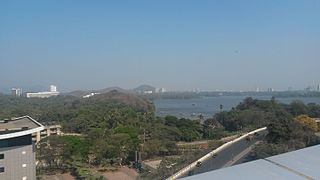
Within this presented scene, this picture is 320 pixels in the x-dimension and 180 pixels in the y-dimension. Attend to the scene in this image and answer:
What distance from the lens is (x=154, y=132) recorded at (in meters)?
19.6

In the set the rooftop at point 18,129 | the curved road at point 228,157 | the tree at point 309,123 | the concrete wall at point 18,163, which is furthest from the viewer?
the tree at point 309,123

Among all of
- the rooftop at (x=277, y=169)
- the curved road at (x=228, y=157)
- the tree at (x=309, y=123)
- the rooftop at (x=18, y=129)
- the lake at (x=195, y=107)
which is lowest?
→ the lake at (x=195, y=107)

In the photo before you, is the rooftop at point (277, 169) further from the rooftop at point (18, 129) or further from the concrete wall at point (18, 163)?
the concrete wall at point (18, 163)

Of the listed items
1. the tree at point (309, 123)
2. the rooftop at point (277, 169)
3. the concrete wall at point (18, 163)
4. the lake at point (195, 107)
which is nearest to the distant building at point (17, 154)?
the concrete wall at point (18, 163)

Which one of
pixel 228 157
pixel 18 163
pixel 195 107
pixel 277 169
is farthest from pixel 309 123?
pixel 195 107

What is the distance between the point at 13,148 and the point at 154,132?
10.4 m

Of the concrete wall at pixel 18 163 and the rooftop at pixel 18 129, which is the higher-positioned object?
the rooftop at pixel 18 129

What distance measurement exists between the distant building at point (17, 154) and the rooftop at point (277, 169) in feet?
29.8

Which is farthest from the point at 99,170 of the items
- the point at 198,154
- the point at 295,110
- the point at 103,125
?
the point at 295,110

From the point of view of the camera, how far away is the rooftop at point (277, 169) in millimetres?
1514

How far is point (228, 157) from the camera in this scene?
45.6ft

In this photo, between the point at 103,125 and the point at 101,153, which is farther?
the point at 103,125

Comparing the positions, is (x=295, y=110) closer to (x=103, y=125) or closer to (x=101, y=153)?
(x=103, y=125)

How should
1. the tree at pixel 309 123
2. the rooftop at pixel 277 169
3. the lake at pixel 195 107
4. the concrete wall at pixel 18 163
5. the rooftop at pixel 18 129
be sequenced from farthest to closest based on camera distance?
the lake at pixel 195 107, the tree at pixel 309 123, the concrete wall at pixel 18 163, the rooftop at pixel 18 129, the rooftop at pixel 277 169
